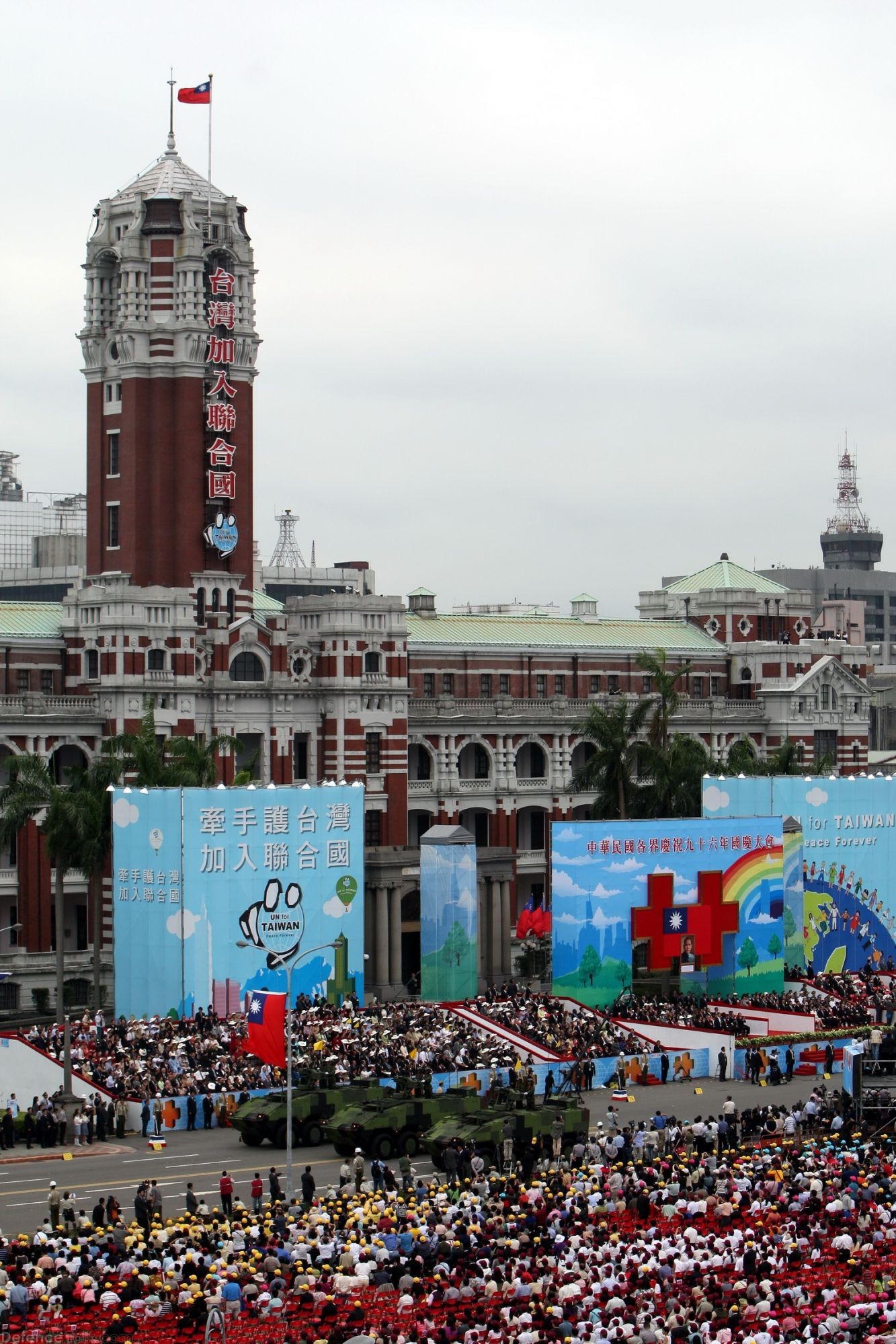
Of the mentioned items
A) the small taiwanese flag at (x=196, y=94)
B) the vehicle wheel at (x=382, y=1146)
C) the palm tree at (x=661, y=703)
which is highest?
the small taiwanese flag at (x=196, y=94)

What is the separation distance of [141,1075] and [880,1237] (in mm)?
31057

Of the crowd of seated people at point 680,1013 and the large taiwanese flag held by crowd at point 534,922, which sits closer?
the crowd of seated people at point 680,1013

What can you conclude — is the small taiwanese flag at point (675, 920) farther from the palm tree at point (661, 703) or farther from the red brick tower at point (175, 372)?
the red brick tower at point (175, 372)

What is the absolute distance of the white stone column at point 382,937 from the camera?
4038 inches

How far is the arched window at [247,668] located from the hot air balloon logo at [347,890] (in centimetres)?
1730

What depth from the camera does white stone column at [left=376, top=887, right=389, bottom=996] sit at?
336ft

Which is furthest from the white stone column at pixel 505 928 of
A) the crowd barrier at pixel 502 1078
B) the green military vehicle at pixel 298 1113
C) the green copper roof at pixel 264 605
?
the green military vehicle at pixel 298 1113

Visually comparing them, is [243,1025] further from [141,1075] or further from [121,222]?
[121,222]

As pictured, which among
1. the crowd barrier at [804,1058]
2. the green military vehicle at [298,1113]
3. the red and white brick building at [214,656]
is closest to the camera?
the green military vehicle at [298,1113]

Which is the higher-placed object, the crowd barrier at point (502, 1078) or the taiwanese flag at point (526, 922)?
the taiwanese flag at point (526, 922)

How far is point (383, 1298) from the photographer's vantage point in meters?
46.2

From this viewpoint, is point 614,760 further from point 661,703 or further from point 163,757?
point 163,757

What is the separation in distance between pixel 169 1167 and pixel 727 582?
77.3 m

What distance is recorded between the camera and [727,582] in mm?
136500
